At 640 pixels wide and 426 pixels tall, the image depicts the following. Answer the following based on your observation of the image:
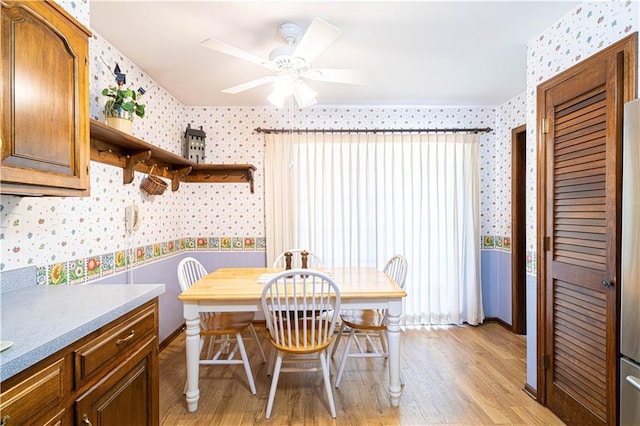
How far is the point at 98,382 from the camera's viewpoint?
1.13m

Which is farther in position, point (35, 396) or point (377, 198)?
point (377, 198)

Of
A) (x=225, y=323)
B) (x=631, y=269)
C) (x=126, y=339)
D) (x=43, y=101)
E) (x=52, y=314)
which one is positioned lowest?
(x=225, y=323)

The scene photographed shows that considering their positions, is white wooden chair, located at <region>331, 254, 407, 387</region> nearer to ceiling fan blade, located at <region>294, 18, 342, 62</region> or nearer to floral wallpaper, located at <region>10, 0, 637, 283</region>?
floral wallpaper, located at <region>10, 0, 637, 283</region>

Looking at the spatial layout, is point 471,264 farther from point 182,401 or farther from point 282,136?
point 182,401

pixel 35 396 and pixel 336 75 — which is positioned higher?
pixel 336 75

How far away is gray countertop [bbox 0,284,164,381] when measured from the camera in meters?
0.86

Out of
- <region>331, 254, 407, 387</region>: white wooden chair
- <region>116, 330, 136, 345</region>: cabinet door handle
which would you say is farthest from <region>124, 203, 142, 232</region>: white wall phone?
<region>331, 254, 407, 387</region>: white wooden chair

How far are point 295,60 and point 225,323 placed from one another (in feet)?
6.05

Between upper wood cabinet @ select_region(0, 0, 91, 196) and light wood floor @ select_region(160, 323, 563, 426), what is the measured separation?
1.59 metres

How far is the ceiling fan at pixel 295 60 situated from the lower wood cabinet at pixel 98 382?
54.7 inches

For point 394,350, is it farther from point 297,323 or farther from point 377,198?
point 377,198

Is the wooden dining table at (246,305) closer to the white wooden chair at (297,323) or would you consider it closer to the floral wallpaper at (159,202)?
the white wooden chair at (297,323)

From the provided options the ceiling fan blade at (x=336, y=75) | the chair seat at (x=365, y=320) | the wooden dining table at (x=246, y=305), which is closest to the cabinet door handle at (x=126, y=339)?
the wooden dining table at (x=246, y=305)

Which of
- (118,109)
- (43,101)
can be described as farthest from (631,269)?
(118,109)
